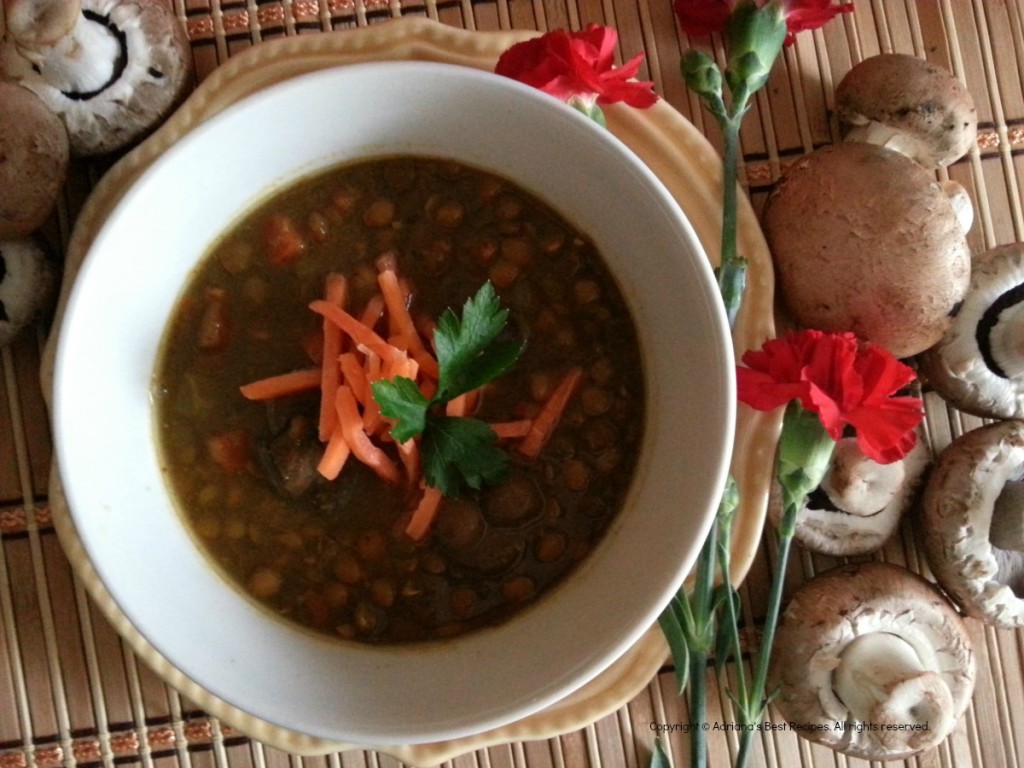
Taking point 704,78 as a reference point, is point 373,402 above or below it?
below

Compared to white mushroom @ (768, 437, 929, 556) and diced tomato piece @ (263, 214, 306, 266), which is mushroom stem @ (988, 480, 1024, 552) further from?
diced tomato piece @ (263, 214, 306, 266)

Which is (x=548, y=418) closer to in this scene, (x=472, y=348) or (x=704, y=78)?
(x=472, y=348)

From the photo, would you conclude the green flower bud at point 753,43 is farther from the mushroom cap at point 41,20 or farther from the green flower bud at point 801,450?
the mushroom cap at point 41,20

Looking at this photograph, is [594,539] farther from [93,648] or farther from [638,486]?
[93,648]

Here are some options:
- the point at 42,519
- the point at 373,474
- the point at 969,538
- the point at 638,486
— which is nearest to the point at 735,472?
the point at 638,486

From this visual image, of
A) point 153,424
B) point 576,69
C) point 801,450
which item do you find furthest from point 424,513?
point 576,69

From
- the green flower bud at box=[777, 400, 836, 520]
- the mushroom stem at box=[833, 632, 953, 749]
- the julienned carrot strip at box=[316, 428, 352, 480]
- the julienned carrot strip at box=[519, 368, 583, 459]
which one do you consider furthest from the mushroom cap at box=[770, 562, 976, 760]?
the julienned carrot strip at box=[316, 428, 352, 480]
